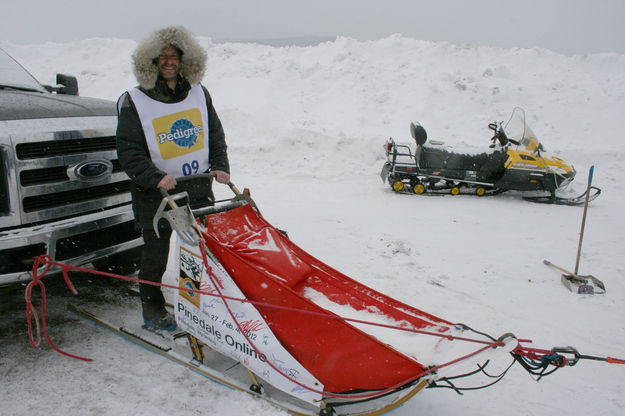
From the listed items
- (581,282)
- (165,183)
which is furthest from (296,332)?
(581,282)

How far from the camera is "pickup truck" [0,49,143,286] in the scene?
258 centimetres

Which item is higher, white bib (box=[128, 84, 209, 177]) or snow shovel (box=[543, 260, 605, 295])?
white bib (box=[128, 84, 209, 177])

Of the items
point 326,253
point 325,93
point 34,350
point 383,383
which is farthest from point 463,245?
point 325,93

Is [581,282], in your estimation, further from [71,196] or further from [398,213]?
[71,196]

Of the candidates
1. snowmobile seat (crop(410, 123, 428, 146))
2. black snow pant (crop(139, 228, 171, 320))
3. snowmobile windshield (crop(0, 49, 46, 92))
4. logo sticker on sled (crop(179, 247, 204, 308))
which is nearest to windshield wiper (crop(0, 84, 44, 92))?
snowmobile windshield (crop(0, 49, 46, 92))

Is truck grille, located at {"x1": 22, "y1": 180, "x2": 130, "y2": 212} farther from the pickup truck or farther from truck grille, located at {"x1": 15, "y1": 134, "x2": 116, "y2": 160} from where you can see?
truck grille, located at {"x1": 15, "y1": 134, "x2": 116, "y2": 160}

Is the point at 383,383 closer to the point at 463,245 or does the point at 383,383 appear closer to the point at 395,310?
the point at 395,310

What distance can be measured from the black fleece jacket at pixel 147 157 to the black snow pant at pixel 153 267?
10cm

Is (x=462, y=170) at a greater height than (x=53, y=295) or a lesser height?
greater

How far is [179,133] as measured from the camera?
285 cm

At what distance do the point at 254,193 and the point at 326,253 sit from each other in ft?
9.21

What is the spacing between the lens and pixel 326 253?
4.86 meters

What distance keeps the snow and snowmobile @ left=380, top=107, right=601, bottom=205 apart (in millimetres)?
327

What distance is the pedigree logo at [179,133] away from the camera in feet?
9.09
